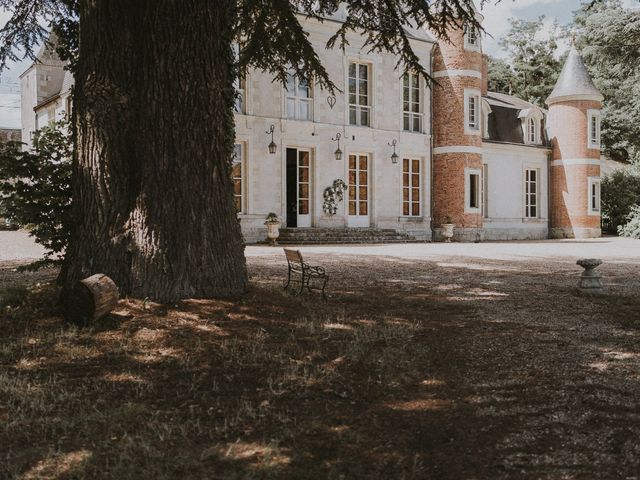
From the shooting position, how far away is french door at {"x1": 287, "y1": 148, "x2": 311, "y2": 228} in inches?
748

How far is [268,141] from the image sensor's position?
18188mm

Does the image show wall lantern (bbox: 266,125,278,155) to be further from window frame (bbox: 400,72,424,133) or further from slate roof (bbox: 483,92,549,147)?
slate roof (bbox: 483,92,549,147)

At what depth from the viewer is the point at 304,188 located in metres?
19.1

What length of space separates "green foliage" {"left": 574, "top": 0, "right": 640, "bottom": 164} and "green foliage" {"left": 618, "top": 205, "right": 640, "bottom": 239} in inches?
145

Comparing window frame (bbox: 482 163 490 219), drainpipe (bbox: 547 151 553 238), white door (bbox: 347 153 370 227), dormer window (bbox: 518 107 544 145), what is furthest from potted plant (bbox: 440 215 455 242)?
drainpipe (bbox: 547 151 553 238)

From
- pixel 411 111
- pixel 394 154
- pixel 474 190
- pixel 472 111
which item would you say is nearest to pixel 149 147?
pixel 394 154

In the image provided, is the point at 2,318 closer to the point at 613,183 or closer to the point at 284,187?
the point at 284,187

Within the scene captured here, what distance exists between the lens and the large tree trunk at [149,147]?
516 cm

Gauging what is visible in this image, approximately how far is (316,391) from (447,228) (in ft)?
59.0

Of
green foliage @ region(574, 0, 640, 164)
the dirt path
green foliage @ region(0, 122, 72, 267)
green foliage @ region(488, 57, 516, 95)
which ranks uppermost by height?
green foliage @ region(488, 57, 516, 95)

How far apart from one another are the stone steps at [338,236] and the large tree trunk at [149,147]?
1226cm

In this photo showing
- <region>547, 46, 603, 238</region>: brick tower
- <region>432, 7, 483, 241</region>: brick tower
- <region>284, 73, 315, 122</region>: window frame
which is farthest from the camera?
<region>547, 46, 603, 238</region>: brick tower

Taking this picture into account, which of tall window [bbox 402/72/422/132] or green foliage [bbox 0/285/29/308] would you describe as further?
tall window [bbox 402/72/422/132]

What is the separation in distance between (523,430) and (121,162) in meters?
4.08
